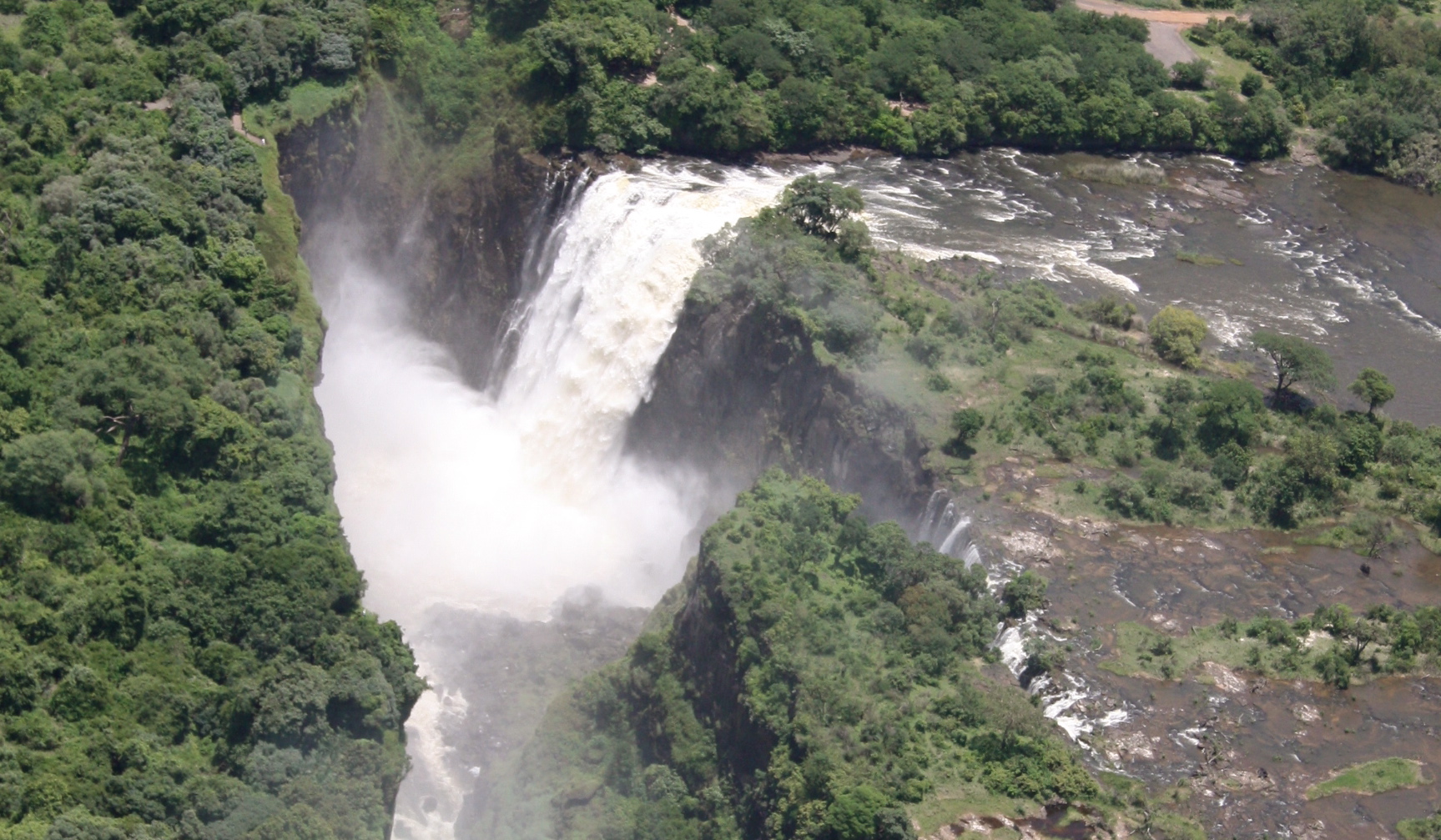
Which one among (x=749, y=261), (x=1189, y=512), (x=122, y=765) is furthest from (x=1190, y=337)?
(x=122, y=765)

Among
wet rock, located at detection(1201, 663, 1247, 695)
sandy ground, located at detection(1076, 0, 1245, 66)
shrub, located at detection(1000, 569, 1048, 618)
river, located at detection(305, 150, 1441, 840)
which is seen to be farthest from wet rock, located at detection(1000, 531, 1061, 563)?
sandy ground, located at detection(1076, 0, 1245, 66)

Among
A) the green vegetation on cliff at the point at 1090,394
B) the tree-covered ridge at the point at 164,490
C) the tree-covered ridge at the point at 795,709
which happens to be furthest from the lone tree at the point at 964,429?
the tree-covered ridge at the point at 164,490

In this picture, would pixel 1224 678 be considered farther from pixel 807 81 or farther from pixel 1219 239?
pixel 807 81

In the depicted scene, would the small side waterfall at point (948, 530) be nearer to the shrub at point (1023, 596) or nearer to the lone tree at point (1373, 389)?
the shrub at point (1023, 596)

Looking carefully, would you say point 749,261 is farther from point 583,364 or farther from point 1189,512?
point 1189,512

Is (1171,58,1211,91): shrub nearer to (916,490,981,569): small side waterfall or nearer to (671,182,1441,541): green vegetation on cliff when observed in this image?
(671,182,1441,541): green vegetation on cliff

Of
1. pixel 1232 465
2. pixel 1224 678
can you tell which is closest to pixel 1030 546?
pixel 1224 678
